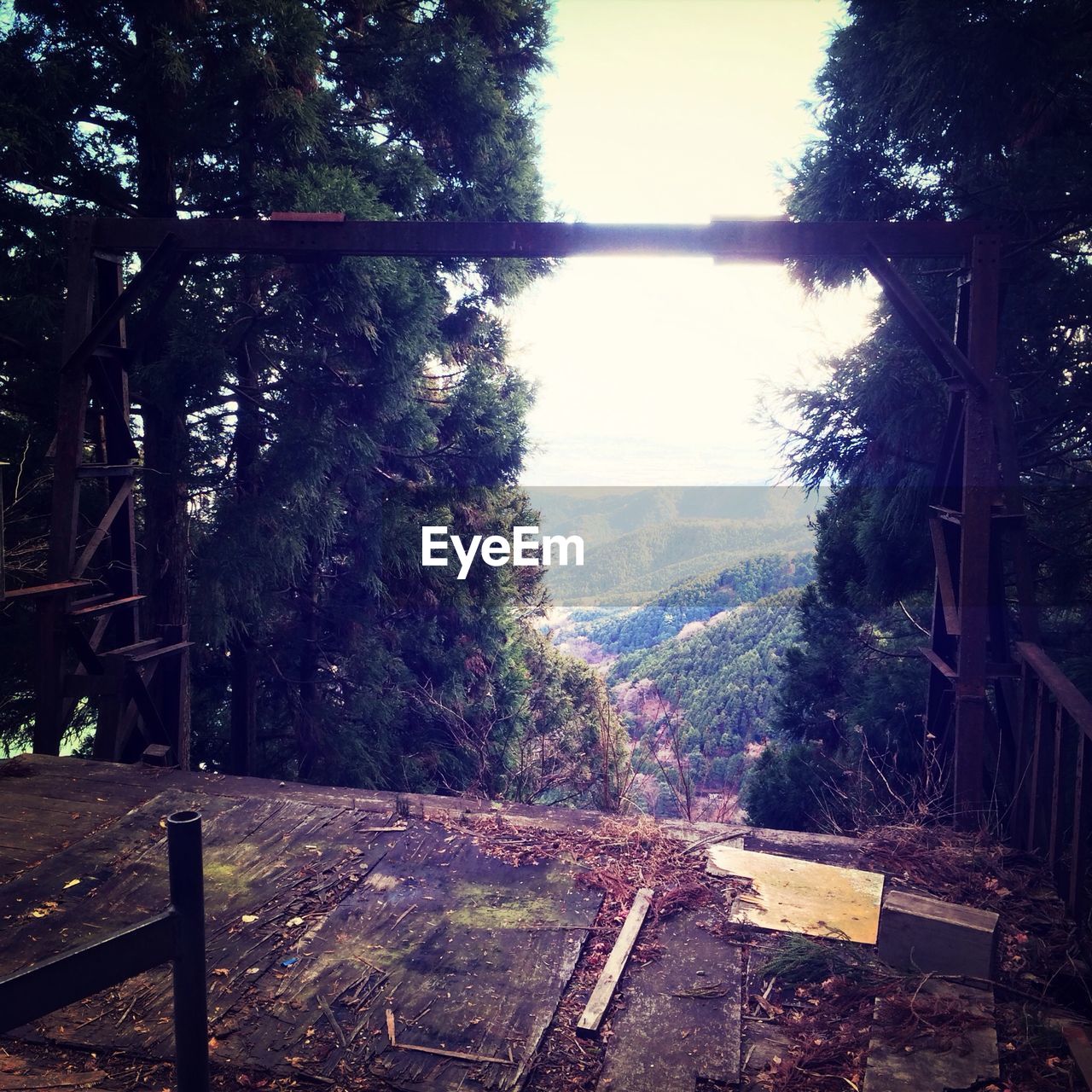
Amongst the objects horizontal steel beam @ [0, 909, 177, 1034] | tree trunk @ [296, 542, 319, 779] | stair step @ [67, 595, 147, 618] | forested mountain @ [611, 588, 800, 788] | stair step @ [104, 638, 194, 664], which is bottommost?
forested mountain @ [611, 588, 800, 788]

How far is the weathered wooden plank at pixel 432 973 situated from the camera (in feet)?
10.1

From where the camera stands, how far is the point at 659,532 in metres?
46.3

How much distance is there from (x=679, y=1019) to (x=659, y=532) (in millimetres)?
43522

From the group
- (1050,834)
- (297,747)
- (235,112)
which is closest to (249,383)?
(235,112)

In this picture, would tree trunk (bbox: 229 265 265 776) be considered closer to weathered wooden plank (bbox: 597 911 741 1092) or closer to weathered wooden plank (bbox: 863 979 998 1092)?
weathered wooden plank (bbox: 597 911 741 1092)

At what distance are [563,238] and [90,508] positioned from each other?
614 cm

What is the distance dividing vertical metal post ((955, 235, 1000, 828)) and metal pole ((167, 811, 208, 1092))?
14.9ft

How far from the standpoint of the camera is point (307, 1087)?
2.94 meters

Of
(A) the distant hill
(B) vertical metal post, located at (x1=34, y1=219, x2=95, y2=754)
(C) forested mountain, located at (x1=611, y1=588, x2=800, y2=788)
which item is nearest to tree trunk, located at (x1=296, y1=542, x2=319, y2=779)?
(B) vertical metal post, located at (x1=34, y1=219, x2=95, y2=754)

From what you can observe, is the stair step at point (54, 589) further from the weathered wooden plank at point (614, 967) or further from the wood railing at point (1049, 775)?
the wood railing at point (1049, 775)

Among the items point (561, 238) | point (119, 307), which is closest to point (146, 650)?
point (119, 307)

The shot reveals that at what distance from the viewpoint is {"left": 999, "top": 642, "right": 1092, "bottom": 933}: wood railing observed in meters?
3.70

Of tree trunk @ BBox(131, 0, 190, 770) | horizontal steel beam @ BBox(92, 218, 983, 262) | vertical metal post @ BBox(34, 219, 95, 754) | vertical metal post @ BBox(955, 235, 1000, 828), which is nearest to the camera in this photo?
vertical metal post @ BBox(955, 235, 1000, 828)

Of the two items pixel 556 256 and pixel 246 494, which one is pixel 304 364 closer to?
pixel 246 494
